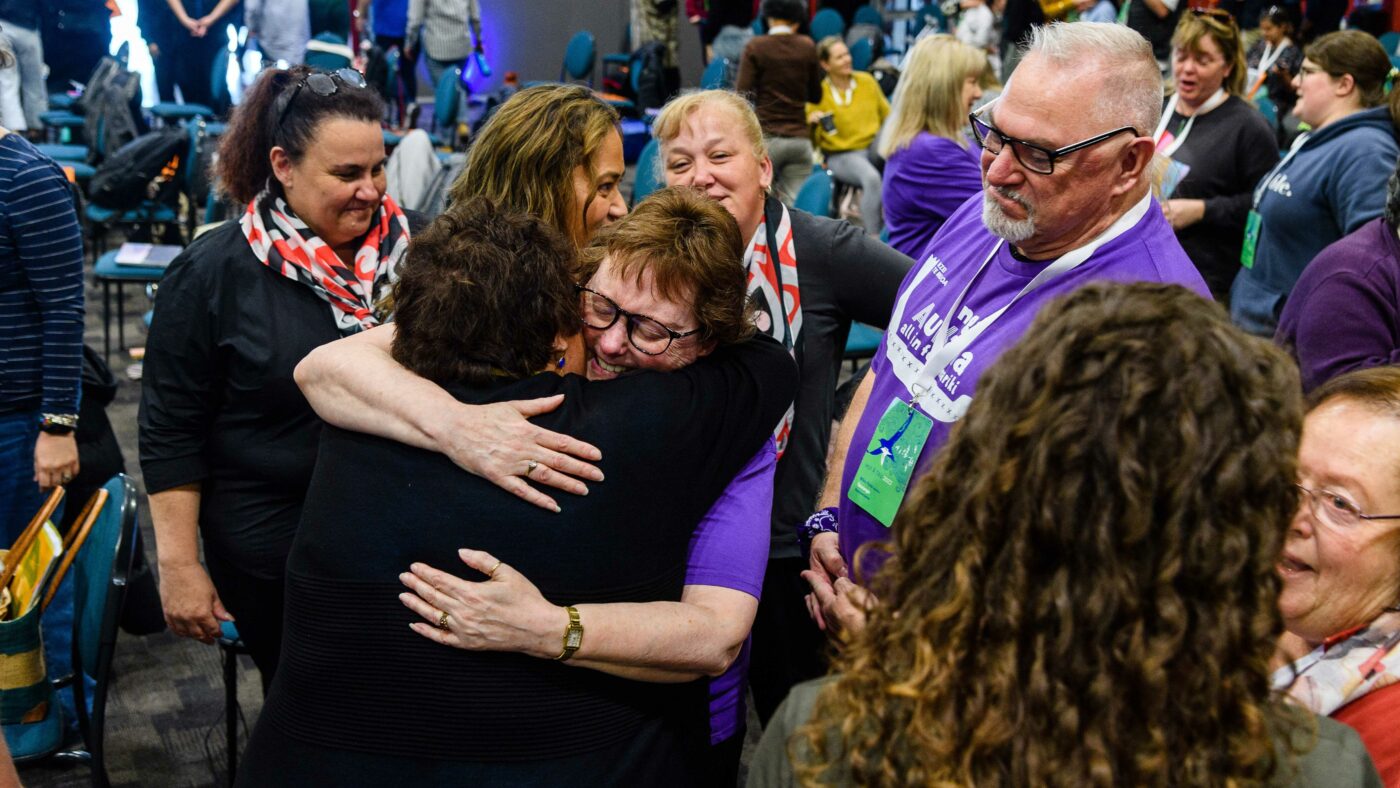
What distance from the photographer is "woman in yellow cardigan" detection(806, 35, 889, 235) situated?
764cm

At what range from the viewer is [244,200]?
2.36 metres

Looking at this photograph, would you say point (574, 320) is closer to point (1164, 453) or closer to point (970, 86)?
point (1164, 453)

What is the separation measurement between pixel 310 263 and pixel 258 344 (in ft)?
0.55

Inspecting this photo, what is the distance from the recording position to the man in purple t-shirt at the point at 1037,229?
5.84ft

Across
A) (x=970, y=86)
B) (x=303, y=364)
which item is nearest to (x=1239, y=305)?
(x=970, y=86)

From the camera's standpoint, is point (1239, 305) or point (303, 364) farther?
point (1239, 305)

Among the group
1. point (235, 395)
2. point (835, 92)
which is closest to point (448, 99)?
point (835, 92)

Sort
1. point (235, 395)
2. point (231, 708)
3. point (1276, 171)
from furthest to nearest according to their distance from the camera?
1. point (1276, 171)
2. point (231, 708)
3. point (235, 395)

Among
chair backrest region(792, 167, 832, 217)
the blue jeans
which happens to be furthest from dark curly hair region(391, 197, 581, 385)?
chair backrest region(792, 167, 832, 217)

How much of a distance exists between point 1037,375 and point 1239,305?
10.2 ft

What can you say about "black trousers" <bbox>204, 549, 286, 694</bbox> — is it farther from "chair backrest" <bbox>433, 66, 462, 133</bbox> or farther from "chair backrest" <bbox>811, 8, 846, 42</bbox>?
"chair backrest" <bbox>811, 8, 846, 42</bbox>

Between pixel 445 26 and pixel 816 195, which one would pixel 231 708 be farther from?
pixel 445 26

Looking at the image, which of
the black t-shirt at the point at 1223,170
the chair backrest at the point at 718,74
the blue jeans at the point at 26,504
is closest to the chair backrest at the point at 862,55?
the chair backrest at the point at 718,74

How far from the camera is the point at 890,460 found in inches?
73.0
